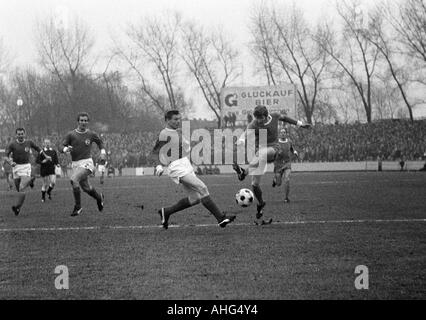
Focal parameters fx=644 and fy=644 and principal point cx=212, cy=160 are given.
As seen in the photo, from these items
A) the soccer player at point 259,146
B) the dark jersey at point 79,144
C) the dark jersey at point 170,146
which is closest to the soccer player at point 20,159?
the dark jersey at point 79,144

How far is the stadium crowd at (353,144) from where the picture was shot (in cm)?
4616

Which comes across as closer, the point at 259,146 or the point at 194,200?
the point at 194,200

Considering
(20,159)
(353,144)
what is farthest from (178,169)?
(353,144)

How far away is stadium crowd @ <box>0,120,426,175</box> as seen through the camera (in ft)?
151

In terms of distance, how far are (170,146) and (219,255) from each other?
3330mm

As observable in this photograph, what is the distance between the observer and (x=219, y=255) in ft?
26.1

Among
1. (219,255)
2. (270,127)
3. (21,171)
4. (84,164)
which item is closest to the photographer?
(219,255)

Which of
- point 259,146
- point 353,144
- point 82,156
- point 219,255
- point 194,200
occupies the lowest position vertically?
point 219,255

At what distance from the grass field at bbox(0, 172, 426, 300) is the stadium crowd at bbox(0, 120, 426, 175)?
109 ft

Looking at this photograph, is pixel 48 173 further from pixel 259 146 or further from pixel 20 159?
pixel 259 146

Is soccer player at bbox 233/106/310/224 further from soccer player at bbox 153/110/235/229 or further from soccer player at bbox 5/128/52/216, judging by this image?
soccer player at bbox 5/128/52/216

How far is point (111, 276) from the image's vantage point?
6.72m
